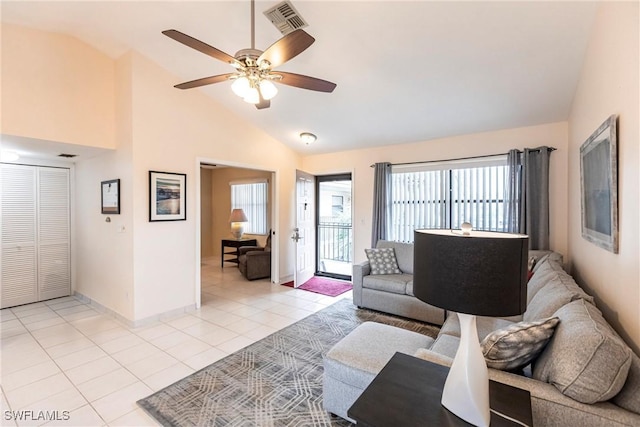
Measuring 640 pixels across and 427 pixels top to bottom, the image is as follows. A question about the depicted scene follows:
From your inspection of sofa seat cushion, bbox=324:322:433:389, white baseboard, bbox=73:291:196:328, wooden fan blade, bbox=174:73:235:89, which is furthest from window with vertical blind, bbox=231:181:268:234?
sofa seat cushion, bbox=324:322:433:389

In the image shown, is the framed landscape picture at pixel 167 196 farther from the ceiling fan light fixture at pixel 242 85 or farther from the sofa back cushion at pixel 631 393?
the sofa back cushion at pixel 631 393

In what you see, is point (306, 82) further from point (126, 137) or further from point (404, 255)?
point (404, 255)

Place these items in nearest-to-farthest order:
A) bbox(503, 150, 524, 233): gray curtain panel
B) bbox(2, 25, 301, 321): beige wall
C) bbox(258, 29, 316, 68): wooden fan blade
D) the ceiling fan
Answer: bbox(258, 29, 316, 68): wooden fan blade < the ceiling fan < bbox(2, 25, 301, 321): beige wall < bbox(503, 150, 524, 233): gray curtain panel

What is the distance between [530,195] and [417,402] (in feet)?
11.7

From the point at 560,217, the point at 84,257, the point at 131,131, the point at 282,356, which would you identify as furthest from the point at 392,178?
the point at 84,257

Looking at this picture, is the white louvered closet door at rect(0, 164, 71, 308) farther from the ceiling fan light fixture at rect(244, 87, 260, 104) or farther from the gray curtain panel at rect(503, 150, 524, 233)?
the gray curtain panel at rect(503, 150, 524, 233)

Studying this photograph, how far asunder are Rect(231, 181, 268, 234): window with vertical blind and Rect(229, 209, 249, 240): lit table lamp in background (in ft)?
1.12

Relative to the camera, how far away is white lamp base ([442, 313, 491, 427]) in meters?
1.07

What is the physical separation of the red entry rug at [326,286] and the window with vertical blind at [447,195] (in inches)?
48.3

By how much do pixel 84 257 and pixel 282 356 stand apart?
12.2ft

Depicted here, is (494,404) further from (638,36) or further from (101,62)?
(101,62)

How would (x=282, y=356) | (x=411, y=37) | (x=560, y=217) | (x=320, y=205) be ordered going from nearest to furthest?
(x=411, y=37) → (x=282, y=356) → (x=560, y=217) → (x=320, y=205)

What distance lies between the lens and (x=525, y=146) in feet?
12.7

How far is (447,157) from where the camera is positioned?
4.45m
